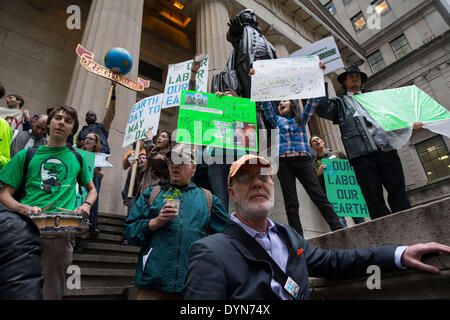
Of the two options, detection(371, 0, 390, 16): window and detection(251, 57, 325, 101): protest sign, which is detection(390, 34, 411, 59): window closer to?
detection(371, 0, 390, 16): window

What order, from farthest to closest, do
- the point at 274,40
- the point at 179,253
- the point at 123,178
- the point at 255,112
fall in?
the point at 274,40
the point at 123,178
the point at 255,112
the point at 179,253

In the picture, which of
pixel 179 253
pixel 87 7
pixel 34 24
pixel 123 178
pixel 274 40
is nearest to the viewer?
pixel 179 253

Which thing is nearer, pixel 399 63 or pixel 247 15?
pixel 247 15

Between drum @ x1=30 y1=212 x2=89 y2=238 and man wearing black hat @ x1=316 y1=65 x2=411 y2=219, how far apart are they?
127 inches

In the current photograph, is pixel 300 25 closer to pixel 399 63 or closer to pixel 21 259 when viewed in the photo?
pixel 399 63

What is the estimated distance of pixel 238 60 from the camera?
5.07m

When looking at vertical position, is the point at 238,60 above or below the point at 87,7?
below

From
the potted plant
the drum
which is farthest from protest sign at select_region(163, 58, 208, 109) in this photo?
the drum

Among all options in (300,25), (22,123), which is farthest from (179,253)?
(300,25)

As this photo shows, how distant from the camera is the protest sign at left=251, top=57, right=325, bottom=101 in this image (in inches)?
151

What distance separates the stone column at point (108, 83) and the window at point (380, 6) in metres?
26.9

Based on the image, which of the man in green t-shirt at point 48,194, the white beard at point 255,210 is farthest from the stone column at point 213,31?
the white beard at point 255,210

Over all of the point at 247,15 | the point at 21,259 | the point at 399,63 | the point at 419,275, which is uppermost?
the point at 399,63

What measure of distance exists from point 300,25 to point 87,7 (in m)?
13.8
